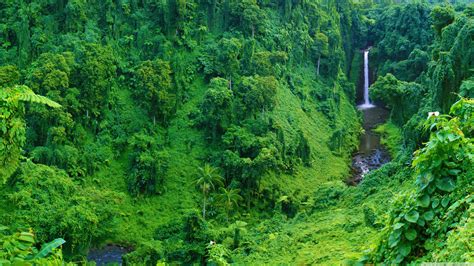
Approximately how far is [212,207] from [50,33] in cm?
1372

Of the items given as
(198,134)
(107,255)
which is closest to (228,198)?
(107,255)

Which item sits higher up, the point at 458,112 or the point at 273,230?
the point at 458,112

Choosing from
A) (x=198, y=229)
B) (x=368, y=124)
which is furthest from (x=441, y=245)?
(x=368, y=124)

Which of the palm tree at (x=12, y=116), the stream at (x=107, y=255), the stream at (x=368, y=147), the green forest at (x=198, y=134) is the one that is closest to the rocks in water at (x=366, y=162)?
the stream at (x=368, y=147)

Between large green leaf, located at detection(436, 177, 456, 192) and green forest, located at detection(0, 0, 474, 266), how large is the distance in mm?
9325

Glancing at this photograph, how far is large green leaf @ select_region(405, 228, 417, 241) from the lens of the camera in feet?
14.1

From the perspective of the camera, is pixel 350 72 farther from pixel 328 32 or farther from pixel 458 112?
pixel 458 112

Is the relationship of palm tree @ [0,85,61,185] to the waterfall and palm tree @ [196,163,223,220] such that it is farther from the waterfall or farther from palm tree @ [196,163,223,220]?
the waterfall

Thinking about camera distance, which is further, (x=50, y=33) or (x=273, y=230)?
(x=50, y=33)

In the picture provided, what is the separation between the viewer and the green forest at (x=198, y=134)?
18.9m

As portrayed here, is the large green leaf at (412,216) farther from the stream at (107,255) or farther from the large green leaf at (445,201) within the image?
the stream at (107,255)

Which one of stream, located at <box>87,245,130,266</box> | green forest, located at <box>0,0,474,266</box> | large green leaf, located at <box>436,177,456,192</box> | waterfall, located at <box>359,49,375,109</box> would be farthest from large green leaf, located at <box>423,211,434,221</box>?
waterfall, located at <box>359,49,375,109</box>

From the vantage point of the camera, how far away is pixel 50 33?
27.6 metres

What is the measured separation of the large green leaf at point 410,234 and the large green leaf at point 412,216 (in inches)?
4.7
